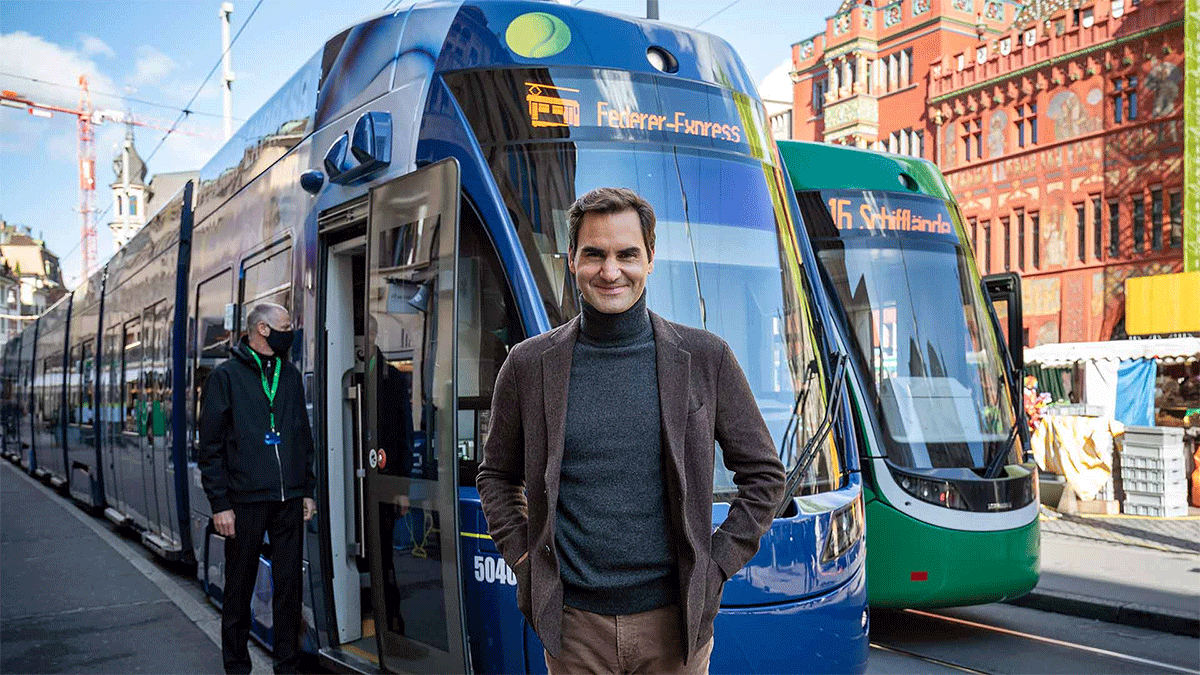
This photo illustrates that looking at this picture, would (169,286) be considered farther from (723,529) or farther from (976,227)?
(976,227)

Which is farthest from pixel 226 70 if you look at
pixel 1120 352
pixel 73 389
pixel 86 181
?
pixel 86 181

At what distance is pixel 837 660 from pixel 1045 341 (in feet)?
116

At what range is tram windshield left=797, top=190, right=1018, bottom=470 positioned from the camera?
7812 millimetres

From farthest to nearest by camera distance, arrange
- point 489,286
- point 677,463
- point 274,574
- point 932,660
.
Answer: point 932,660 < point 274,574 < point 489,286 < point 677,463

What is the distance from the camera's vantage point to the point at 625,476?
249cm

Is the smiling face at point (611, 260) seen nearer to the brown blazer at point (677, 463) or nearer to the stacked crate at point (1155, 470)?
the brown blazer at point (677, 463)

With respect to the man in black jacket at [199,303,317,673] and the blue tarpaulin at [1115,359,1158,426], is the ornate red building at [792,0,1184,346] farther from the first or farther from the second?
the man in black jacket at [199,303,317,673]

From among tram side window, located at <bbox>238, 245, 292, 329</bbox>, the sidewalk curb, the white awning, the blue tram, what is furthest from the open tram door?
the white awning

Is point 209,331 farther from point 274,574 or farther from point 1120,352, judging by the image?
point 1120,352

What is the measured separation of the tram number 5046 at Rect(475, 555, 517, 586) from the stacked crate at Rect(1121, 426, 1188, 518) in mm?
11664

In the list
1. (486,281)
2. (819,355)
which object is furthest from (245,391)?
(819,355)

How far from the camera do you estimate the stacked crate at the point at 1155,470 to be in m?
14.1

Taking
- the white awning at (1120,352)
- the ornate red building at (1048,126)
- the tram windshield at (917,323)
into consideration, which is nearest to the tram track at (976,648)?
the tram windshield at (917,323)

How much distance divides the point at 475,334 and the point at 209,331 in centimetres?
389
